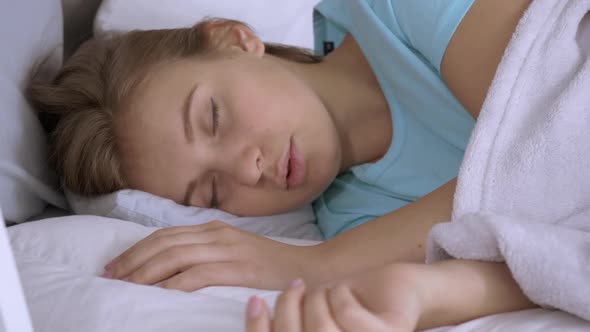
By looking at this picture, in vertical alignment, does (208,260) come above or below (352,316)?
below

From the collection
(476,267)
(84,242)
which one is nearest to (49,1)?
(84,242)

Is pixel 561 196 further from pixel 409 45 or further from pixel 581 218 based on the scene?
pixel 409 45

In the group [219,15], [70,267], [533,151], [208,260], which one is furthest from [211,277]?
[219,15]

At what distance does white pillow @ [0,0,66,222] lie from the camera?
108 cm

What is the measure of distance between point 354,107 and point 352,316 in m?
0.73

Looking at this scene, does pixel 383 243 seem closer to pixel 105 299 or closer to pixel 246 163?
pixel 246 163

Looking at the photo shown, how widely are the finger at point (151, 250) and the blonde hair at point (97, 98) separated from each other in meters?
0.28

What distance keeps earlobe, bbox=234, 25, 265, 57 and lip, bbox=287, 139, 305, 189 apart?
0.22m

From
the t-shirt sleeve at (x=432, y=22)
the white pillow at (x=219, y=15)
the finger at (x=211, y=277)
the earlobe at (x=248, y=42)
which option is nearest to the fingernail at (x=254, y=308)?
the finger at (x=211, y=277)

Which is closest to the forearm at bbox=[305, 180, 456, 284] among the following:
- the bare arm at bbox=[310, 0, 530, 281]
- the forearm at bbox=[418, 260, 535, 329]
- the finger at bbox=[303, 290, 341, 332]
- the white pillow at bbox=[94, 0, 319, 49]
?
the bare arm at bbox=[310, 0, 530, 281]

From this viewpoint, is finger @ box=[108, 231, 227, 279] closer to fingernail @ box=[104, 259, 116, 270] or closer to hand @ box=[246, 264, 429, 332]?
fingernail @ box=[104, 259, 116, 270]

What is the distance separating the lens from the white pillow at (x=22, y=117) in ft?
3.53

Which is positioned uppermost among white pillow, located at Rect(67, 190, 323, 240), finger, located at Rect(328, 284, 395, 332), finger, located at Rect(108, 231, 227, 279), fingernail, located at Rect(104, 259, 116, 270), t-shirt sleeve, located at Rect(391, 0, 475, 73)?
t-shirt sleeve, located at Rect(391, 0, 475, 73)

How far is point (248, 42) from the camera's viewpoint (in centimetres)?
120
